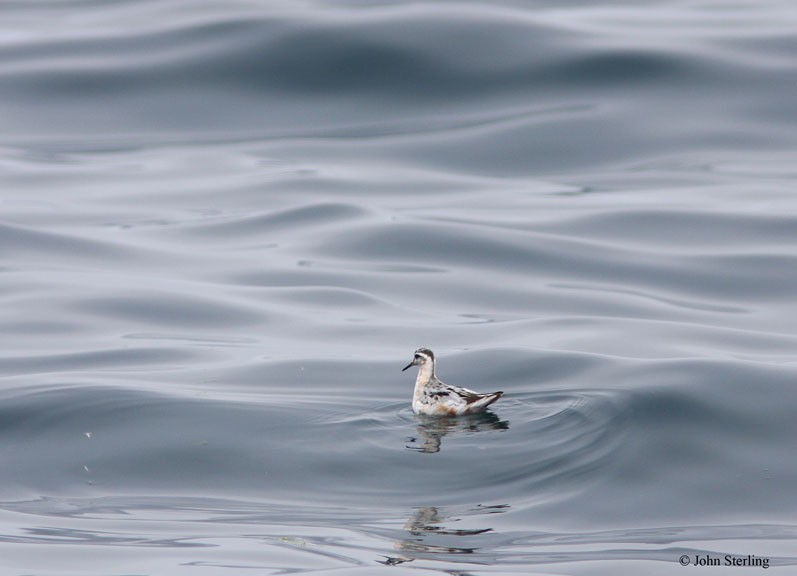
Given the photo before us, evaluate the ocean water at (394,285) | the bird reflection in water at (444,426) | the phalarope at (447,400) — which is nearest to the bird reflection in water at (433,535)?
the ocean water at (394,285)

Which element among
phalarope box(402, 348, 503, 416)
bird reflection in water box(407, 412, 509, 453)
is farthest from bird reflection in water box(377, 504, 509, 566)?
phalarope box(402, 348, 503, 416)

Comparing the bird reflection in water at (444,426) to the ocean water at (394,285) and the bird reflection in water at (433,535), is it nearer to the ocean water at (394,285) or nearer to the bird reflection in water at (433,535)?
the ocean water at (394,285)

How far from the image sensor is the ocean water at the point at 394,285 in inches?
360

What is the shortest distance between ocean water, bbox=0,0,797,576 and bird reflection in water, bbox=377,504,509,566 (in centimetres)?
4

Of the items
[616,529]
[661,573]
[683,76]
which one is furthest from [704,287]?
[683,76]

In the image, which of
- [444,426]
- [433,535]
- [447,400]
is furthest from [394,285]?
[433,535]

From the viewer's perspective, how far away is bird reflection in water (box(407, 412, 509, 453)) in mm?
10680

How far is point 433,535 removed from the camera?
333 inches

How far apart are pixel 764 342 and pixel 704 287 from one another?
2.82m

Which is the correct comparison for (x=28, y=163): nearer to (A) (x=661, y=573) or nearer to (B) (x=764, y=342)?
(B) (x=764, y=342)

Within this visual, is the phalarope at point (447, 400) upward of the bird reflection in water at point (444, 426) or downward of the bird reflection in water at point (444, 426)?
upward

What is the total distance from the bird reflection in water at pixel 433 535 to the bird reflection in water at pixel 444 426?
145 centimetres

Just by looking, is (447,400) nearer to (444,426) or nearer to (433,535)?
(444,426)

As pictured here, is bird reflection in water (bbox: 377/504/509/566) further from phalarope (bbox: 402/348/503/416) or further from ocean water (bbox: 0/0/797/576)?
phalarope (bbox: 402/348/503/416)
